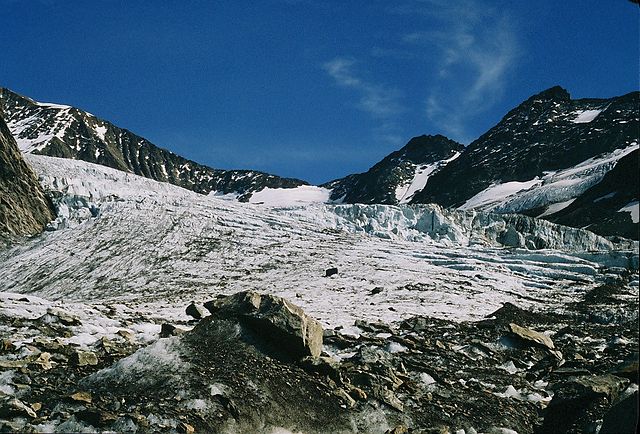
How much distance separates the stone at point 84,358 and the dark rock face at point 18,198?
3421cm

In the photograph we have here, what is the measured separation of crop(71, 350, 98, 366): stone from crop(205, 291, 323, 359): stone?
2.80 meters

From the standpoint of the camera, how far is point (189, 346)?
38.8 feet

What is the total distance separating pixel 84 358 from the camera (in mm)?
11367

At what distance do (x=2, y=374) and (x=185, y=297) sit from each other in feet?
58.6

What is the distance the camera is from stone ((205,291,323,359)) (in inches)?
490

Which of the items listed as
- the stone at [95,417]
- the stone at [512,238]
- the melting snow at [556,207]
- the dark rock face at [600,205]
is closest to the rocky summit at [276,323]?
the stone at [95,417]

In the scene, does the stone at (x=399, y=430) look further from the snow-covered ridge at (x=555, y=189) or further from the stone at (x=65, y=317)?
the snow-covered ridge at (x=555, y=189)

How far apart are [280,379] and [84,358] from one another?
4.01 meters

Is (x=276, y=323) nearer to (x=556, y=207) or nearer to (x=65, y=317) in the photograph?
(x=65, y=317)

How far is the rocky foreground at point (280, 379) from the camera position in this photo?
9.34m

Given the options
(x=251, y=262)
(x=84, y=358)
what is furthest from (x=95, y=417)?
(x=251, y=262)

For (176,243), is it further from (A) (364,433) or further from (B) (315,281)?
(A) (364,433)

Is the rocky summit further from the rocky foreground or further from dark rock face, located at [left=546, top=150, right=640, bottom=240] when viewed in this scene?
dark rock face, located at [left=546, top=150, right=640, bottom=240]

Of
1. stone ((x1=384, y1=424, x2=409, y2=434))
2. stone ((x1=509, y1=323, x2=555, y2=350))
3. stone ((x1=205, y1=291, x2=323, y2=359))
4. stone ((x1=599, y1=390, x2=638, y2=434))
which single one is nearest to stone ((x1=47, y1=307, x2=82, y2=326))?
stone ((x1=205, y1=291, x2=323, y2=359))
